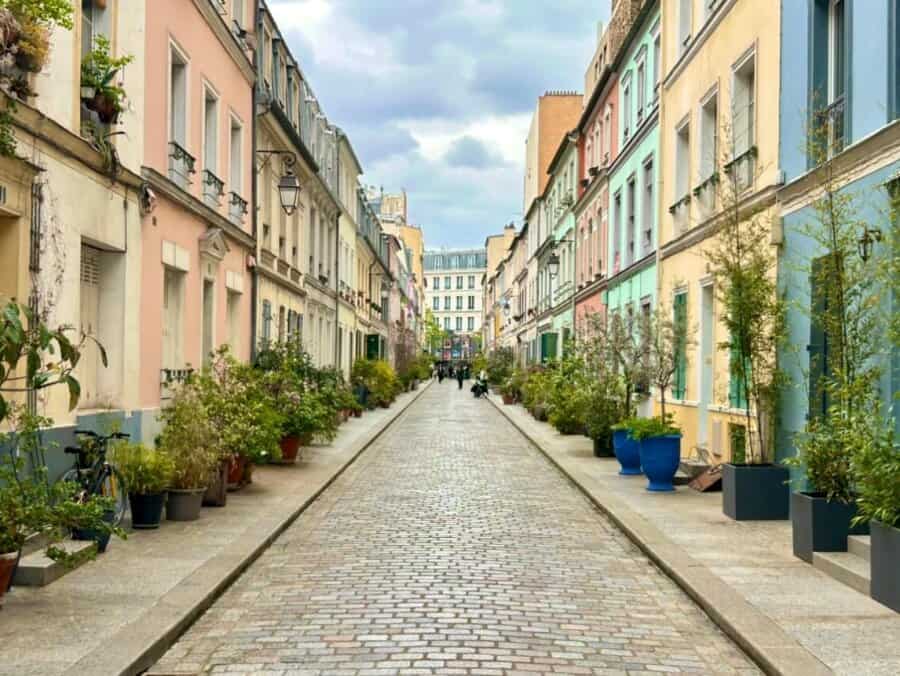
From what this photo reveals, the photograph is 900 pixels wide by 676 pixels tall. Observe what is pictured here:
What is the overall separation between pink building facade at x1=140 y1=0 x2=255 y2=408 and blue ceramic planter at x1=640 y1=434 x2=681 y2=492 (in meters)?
6.45

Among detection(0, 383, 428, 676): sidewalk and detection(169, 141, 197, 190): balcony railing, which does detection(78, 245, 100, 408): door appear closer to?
detection(0, 383, 428, 676): sidewalk

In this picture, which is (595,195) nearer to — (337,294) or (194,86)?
(337,294)

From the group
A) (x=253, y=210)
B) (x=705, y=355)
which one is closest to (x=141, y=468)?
(x=705, y=355)

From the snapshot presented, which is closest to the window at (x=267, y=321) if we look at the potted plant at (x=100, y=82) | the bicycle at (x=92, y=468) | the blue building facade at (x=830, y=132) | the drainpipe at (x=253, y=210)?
the drainpipe at (x=253, y=210)

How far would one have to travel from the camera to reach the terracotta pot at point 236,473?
12.8 meters

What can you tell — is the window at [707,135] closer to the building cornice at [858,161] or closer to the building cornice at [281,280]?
the building cornice at [858,161]

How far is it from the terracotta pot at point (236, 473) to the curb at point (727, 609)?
4903 millimetres

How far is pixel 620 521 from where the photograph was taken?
35.5 feet

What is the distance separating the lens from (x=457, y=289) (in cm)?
14650

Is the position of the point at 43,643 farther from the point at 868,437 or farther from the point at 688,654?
the point at 868,437

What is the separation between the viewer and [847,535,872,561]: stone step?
8.00 m

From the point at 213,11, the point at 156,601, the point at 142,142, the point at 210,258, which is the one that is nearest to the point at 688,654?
the point at 156,601

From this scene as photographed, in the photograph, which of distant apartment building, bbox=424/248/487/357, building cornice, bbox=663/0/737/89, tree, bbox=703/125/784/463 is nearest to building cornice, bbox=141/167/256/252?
tree, bbox=703/125/784/463

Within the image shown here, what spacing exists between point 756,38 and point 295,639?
33.6ft
